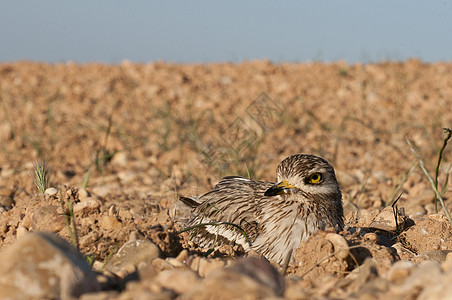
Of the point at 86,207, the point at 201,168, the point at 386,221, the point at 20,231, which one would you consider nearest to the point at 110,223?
the point at 86,207

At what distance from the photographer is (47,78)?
50.7 feet

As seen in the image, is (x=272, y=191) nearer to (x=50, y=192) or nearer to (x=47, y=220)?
(x=47, y=220)

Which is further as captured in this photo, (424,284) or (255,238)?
(255,238)

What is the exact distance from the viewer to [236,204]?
4363 mm

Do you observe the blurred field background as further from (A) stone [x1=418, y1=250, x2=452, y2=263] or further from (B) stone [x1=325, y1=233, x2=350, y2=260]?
(B) stone [x1=325, y1=233, x2=350, y2=260]

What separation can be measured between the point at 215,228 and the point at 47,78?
1232 cm

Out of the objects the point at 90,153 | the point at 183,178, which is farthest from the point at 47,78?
the point at 183,178

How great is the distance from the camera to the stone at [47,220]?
12.7 feet

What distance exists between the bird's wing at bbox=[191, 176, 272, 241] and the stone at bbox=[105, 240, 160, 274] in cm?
90

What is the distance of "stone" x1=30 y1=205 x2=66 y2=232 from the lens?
3865 mm

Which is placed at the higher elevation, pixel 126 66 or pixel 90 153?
pixel 126 66

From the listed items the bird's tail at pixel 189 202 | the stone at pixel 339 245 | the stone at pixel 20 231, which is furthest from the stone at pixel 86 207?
the stone at pixel 339 245

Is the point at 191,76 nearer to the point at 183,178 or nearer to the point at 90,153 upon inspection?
the point at 90,153

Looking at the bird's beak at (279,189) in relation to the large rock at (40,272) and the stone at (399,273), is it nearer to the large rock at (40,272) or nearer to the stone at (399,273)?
the stone at (399,273)
